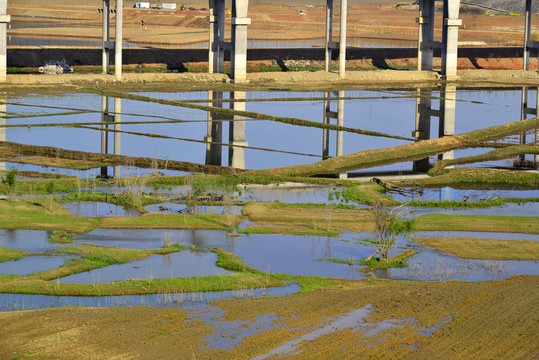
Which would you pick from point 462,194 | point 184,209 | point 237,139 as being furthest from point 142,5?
point 184,209

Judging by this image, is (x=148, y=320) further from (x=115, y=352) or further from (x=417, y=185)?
(x=417, y=185)

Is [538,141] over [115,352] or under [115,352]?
over

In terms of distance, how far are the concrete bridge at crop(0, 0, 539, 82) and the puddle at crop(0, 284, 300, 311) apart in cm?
4056

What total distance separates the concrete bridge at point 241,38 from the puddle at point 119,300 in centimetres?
4056

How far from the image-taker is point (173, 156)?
37250mm

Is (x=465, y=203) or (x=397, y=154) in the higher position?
(x=397, y=154)

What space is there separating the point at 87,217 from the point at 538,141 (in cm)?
2693

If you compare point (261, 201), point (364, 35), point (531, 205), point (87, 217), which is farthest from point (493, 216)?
point (364, 35)

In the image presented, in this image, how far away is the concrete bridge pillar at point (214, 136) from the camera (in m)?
37.6

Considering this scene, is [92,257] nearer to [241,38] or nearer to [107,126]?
[107,126]

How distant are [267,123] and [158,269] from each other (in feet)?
88.7

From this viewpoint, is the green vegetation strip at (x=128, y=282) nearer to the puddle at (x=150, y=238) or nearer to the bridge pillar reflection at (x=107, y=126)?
the puddle at (x=150, y=238)

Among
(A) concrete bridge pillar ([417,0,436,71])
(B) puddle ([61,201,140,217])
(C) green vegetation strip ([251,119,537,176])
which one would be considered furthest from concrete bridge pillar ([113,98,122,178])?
(A) concrete bridge pillar ([417,0,436,71])

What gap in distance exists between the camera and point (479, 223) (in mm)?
26875
